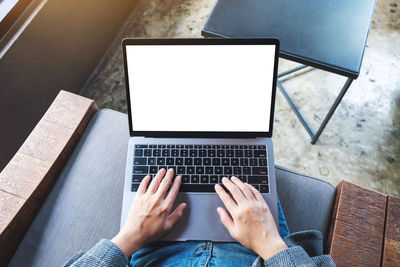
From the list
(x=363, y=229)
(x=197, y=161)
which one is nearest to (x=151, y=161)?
(x=197, y=161)

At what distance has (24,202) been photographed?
80 cm

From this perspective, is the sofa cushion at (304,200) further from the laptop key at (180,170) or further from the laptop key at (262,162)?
the laptop key at (180,170)

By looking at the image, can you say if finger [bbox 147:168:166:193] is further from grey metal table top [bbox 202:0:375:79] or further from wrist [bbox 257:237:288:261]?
grey metal table top [bbox 202:0:375:79]

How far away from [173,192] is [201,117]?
23 centimetres

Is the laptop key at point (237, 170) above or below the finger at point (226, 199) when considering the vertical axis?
above

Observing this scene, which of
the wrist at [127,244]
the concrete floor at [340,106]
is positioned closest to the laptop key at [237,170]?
the wrist at [127,244]

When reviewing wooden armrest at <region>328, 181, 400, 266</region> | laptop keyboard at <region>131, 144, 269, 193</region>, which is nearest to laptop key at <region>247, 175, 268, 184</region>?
laptop keyboard at <region>131, 144, 269, 193</region>

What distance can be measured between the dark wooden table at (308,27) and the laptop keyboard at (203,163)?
0.45m

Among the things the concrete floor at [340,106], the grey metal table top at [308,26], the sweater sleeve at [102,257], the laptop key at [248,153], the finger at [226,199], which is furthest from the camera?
the concrete floor at [340,106]

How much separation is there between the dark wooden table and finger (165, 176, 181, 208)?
597 millimetres

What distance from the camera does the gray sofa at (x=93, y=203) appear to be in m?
0.83

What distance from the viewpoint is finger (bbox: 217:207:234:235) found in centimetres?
75

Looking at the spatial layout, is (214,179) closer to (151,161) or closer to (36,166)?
(151,161)

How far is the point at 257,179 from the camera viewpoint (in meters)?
0.83
